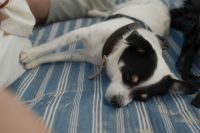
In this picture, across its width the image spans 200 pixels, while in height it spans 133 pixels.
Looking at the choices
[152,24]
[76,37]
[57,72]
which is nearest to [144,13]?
[152,24]

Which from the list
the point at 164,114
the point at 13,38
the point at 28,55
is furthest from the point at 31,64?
the point at 164,114

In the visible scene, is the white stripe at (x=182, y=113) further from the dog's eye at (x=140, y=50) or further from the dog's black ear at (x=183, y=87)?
the dog's eye at (x=140, y=50)

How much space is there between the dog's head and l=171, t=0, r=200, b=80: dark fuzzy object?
0.53ft

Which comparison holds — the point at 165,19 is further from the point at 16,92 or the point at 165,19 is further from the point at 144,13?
the point at 16,92

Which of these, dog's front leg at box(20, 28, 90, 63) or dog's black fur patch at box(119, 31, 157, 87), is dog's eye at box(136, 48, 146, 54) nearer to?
dog's black fur patch at box(119, 31, 157, 87)

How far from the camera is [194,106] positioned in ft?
4.67

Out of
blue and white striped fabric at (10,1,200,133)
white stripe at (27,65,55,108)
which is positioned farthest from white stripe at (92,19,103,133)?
white stripe at (27,65,55,108)

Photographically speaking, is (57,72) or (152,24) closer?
(57,72)

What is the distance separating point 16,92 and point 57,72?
274 millimetres

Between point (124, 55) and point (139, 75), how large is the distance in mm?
139

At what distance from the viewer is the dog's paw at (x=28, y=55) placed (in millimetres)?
1691

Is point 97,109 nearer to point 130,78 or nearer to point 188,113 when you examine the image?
point 130,78

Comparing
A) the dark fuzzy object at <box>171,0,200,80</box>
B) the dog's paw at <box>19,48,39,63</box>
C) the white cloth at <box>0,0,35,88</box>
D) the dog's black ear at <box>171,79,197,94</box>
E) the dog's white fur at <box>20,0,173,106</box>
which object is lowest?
the dark fuzzy object at <box>171,0,200,80</box>

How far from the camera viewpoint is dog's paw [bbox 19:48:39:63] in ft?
5.55
